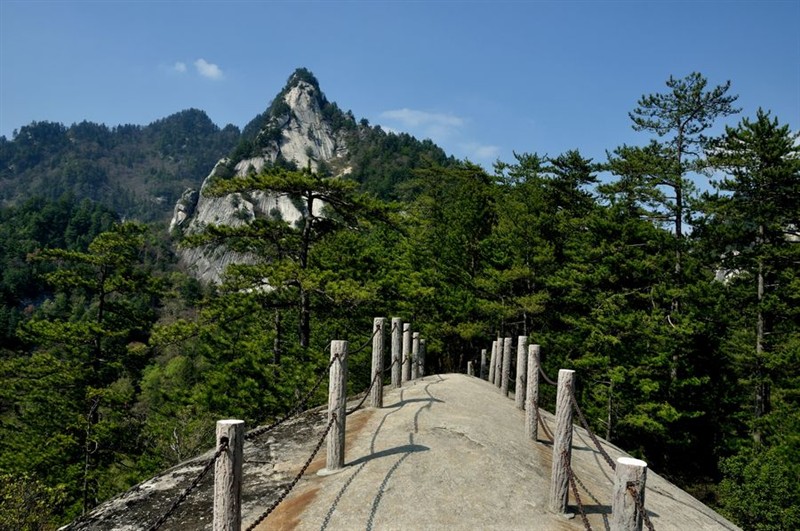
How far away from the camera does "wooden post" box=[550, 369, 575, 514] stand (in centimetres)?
572

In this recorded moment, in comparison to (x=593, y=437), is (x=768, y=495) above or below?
below

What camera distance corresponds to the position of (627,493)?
3.86 metres

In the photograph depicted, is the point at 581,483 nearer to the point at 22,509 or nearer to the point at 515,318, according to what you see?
the point at 22,509

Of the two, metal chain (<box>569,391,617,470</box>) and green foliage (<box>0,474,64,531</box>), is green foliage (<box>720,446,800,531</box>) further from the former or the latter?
green foliage (<box>0,474,64,531</box>)

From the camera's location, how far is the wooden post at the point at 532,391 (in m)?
8.27

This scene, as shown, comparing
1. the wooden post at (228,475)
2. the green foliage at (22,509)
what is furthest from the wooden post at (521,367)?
the green foliage at (22,509)

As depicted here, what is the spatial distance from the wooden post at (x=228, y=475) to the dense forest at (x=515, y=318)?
478 inches

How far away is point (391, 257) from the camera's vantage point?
30.7 metres

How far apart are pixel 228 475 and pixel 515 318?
28159mm

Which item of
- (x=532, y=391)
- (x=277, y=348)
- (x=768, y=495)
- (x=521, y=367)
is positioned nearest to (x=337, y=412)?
(x=532, y=391)

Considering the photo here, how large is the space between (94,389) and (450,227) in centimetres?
2103

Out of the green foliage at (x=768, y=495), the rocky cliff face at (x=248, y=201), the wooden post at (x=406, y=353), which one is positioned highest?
the rocky cliff face at (x=248, y=201)

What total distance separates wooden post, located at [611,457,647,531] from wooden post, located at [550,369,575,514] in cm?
176

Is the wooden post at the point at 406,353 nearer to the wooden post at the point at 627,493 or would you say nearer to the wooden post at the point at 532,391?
the wooden post at the point at 532,391
